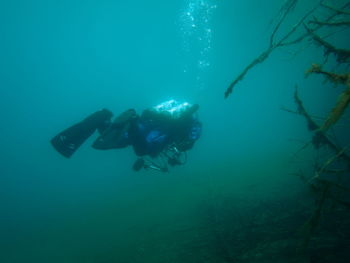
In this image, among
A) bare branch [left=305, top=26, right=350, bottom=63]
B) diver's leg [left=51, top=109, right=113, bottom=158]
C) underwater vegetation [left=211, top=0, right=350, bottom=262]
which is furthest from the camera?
diver's leg [left=51, top=109, right=113, bottom=158]

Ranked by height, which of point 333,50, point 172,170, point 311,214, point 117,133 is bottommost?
point 311,214

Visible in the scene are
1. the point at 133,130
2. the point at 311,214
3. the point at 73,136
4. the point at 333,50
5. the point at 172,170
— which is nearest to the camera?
the point at 333,50

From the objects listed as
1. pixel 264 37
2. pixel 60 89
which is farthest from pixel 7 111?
pixel 264 37

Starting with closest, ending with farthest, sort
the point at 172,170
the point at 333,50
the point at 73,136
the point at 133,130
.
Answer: the point at 333,50, the point at 73,136, the point at 133,130, the point at 172,170

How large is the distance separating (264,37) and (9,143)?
158 meters

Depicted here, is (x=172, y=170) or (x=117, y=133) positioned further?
(x=172, y=170)

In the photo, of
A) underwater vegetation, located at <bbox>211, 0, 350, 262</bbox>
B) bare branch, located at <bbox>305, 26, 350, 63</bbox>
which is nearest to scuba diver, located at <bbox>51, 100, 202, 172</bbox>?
underwater vegetation, located at <bbox>211, 0, 350, 262</bbox>

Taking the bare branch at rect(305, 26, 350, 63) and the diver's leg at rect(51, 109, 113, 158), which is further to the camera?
the diver's leg at rect(51, 109, 113, 158)

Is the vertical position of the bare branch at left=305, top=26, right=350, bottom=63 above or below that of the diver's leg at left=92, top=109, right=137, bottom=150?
below

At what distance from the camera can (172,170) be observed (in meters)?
29.6

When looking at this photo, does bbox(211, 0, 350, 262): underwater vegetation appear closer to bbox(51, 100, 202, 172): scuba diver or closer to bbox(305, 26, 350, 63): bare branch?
bbox(305, 26, 350, 63): bare branch

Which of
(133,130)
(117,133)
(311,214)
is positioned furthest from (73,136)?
(311,214)

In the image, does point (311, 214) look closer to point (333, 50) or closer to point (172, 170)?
point (333, 50)

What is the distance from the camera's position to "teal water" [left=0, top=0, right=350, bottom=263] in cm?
629
